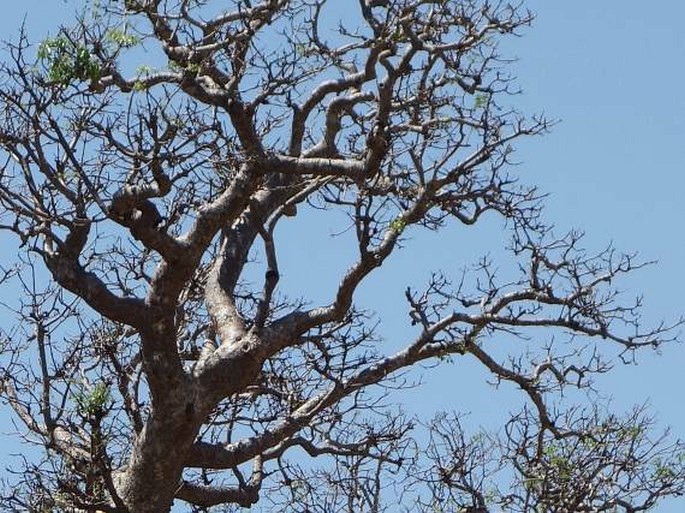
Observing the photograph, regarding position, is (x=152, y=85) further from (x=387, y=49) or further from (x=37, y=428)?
(x=37, y=428)

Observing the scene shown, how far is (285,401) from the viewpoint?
13250 millimetres

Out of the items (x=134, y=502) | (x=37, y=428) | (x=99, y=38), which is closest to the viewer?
(x=99, y=38)

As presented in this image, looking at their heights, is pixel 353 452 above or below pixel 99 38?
below

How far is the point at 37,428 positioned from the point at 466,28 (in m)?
5.04

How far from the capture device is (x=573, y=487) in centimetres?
1244

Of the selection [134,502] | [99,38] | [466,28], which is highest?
[466,28]

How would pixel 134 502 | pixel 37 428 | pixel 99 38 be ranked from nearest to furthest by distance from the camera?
pixel 99 38 < pixel 134 502 < pixel 37 428

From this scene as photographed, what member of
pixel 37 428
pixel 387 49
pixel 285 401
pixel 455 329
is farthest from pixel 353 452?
pixel 387 49

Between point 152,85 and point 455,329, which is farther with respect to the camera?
point 455,329

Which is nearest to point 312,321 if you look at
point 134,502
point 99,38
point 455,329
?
point 455,329

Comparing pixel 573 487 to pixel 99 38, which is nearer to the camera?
pixel 99 38

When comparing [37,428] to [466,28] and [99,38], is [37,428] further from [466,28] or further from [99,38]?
[466,28]

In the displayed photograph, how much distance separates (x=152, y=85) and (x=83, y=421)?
2689 mm

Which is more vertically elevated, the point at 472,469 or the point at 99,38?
the point at 99,38
